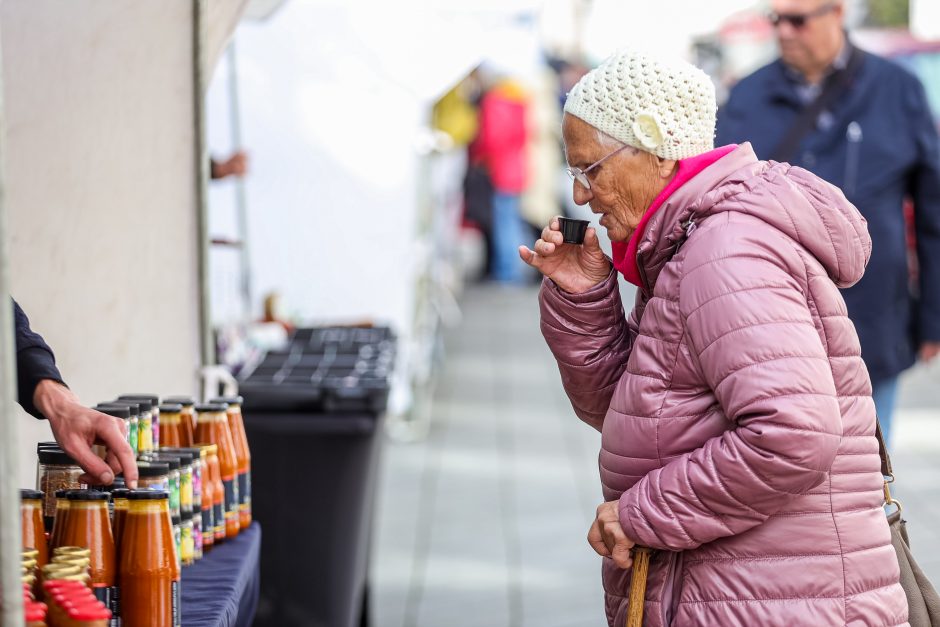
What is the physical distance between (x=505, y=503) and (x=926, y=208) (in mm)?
3112

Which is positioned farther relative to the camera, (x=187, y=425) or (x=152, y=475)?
(x=187, y=425)

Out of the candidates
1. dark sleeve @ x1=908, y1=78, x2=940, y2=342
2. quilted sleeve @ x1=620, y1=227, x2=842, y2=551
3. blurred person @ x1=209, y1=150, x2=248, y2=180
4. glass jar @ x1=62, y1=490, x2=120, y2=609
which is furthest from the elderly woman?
blurred person @ x1=209, y1=150, x2=248, y2=180

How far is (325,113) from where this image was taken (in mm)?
6980

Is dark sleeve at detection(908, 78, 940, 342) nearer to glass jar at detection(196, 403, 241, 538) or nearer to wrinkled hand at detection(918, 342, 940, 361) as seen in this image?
wrinkled hand at detection(918, 342, 940, 361)

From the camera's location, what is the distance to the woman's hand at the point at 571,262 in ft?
8.43

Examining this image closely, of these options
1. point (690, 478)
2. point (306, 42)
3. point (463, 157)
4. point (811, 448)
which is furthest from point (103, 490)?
point (463, 157)

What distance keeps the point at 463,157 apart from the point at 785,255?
1288cm

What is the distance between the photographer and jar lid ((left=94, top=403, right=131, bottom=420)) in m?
2.62

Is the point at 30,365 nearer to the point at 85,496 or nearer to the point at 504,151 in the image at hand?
the point at 85,496

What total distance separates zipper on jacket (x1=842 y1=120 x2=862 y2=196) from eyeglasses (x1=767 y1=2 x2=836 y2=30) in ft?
1.22

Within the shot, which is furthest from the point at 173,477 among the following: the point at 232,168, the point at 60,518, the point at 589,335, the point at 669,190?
the point at 232,168

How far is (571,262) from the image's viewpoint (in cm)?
261

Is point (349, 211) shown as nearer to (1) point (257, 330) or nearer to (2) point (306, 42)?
(2) point (306, 42)

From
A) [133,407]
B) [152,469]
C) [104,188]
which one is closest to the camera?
[152,469]
